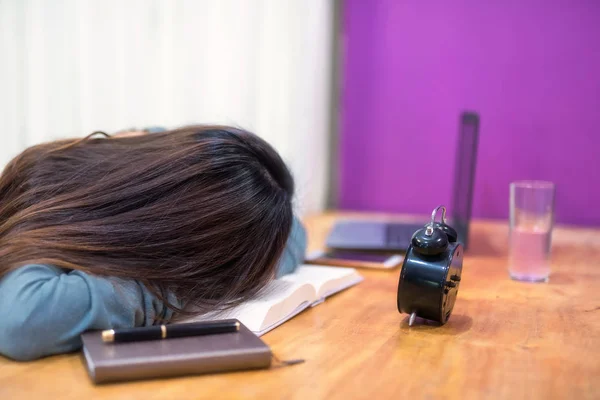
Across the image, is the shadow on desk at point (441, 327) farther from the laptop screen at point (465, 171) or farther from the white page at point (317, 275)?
the laptop screen at point (465, 171)

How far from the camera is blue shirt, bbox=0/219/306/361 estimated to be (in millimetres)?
655

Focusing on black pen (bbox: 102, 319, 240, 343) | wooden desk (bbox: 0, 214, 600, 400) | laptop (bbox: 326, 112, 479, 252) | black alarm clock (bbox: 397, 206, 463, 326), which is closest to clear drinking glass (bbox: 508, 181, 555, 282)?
wooden desk (bbox: 0, 214, 600, 400)

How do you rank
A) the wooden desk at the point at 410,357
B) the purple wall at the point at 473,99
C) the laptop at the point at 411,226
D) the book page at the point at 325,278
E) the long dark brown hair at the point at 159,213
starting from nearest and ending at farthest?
1. the wooden desk at the point at 410,357
2. the long dark brown hair at the point at 159,213
3. the book page at the point at 325,278
4. the laptop at the point at 411,226
5. the purple wall at the point at 473,99

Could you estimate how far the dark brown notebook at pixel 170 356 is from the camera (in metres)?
0.61

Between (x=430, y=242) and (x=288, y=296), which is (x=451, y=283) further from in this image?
(x=288, y=296)

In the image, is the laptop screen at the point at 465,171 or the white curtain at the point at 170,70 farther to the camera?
the laptop screen at the point at 465,171

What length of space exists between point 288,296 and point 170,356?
242 mm

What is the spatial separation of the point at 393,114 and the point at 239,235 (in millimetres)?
1054

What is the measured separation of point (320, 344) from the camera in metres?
0.73

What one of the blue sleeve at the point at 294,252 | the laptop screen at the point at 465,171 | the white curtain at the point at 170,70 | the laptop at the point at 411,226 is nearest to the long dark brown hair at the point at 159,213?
the blue sleeve at the point at 294,252

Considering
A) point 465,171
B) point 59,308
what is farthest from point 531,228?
point 59,308

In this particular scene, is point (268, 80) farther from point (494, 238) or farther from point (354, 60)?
point (494, 238)

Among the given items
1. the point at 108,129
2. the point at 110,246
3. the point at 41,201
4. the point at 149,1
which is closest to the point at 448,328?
the point at 110,246

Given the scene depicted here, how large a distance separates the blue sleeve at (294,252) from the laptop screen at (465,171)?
15.3 inches
